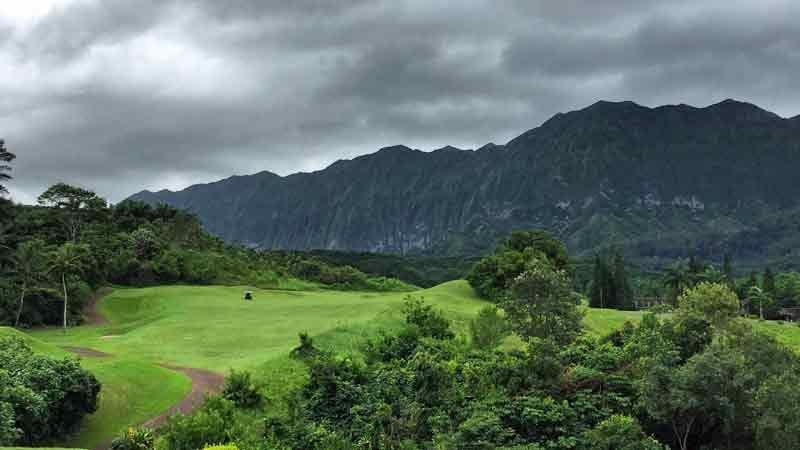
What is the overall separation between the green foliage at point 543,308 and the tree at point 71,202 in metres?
87.6

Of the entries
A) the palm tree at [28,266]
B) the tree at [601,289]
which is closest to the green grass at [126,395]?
the palm tree at [28,266]

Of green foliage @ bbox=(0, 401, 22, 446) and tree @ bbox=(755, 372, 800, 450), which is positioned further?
tree @ bbox=(755, 372, 800, 450)

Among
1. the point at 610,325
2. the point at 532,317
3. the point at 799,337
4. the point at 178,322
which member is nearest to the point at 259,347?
the point at 178,322

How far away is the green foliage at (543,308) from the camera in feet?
163

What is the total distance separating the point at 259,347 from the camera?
1902 inches

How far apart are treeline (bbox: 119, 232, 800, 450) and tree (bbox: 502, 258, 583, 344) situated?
4471mm

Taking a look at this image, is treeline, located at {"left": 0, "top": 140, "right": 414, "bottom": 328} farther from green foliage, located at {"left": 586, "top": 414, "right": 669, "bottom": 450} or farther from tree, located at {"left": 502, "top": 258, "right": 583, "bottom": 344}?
green foliage, located at {"left": 586, "top": 414, "right": 669, "bottom": 450}

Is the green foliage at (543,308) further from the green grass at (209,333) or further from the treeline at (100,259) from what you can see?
the treeline at (100,259)

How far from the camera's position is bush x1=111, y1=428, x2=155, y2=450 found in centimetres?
2583

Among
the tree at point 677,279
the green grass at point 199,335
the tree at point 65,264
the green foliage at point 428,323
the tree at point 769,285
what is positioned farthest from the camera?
the tree at point 769,285

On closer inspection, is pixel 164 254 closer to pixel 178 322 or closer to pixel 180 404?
pixel 178 322

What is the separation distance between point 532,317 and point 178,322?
33.4 metres

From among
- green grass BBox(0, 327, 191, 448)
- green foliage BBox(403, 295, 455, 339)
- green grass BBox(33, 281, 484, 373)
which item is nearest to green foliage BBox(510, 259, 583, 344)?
green foliage BBox(403, 295, 455, 339)

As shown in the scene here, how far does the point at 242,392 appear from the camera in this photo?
33531mm
